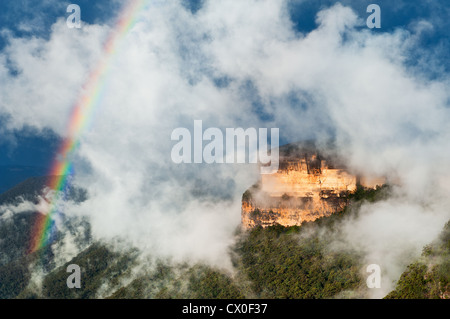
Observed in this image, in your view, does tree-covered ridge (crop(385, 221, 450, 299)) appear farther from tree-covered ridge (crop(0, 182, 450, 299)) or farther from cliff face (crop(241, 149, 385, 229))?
cliff face (crop(241, 149, 385, 229))

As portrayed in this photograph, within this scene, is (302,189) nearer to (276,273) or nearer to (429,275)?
(276,273)

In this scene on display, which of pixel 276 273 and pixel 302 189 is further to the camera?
pixel 302 189

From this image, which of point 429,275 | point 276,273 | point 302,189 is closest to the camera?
point 429,275

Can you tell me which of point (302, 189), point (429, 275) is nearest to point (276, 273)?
point (302, 189)
